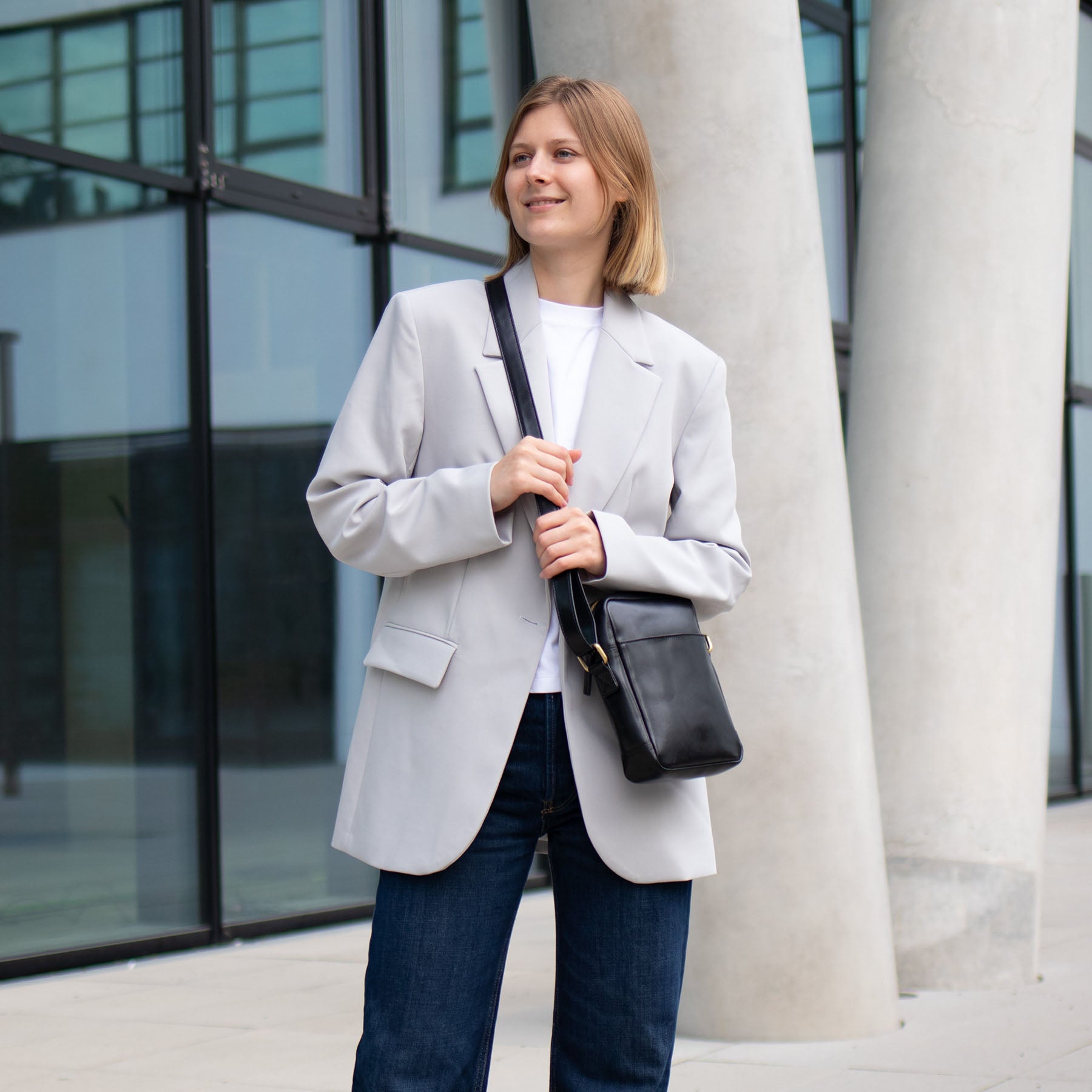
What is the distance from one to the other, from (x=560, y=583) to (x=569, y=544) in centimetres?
7

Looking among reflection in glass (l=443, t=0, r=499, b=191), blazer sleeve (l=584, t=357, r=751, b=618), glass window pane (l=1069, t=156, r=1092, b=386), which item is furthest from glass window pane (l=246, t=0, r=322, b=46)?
glass window pane (l=1069, t=156, r=1092, b=386)

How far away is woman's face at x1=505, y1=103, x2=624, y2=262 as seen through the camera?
7.96ft

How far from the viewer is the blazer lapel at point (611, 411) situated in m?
2.39

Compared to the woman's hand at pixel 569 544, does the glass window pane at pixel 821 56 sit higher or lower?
higher

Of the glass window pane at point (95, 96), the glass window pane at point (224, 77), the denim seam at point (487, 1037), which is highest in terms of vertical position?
the glass window pane at point (224, 77)

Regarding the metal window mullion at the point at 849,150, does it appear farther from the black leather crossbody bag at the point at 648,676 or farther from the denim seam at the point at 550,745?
the denim seam at the point at 550,745

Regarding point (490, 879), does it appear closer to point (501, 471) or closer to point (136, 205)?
point (501, 471)

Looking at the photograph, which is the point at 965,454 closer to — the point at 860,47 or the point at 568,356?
the point at 568,356

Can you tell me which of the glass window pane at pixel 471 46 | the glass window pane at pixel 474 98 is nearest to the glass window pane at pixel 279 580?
the glass window pane at pixel 474 98

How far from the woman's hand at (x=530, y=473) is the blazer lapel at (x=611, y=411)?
95mm

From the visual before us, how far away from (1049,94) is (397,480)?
4461 mm

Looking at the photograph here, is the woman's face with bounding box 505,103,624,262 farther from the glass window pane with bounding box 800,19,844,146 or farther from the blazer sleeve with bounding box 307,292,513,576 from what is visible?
the glass window pane with bounding box 800,19,844,146

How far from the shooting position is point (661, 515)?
246cm

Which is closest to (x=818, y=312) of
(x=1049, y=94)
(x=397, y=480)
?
(x=1049, y=94)
